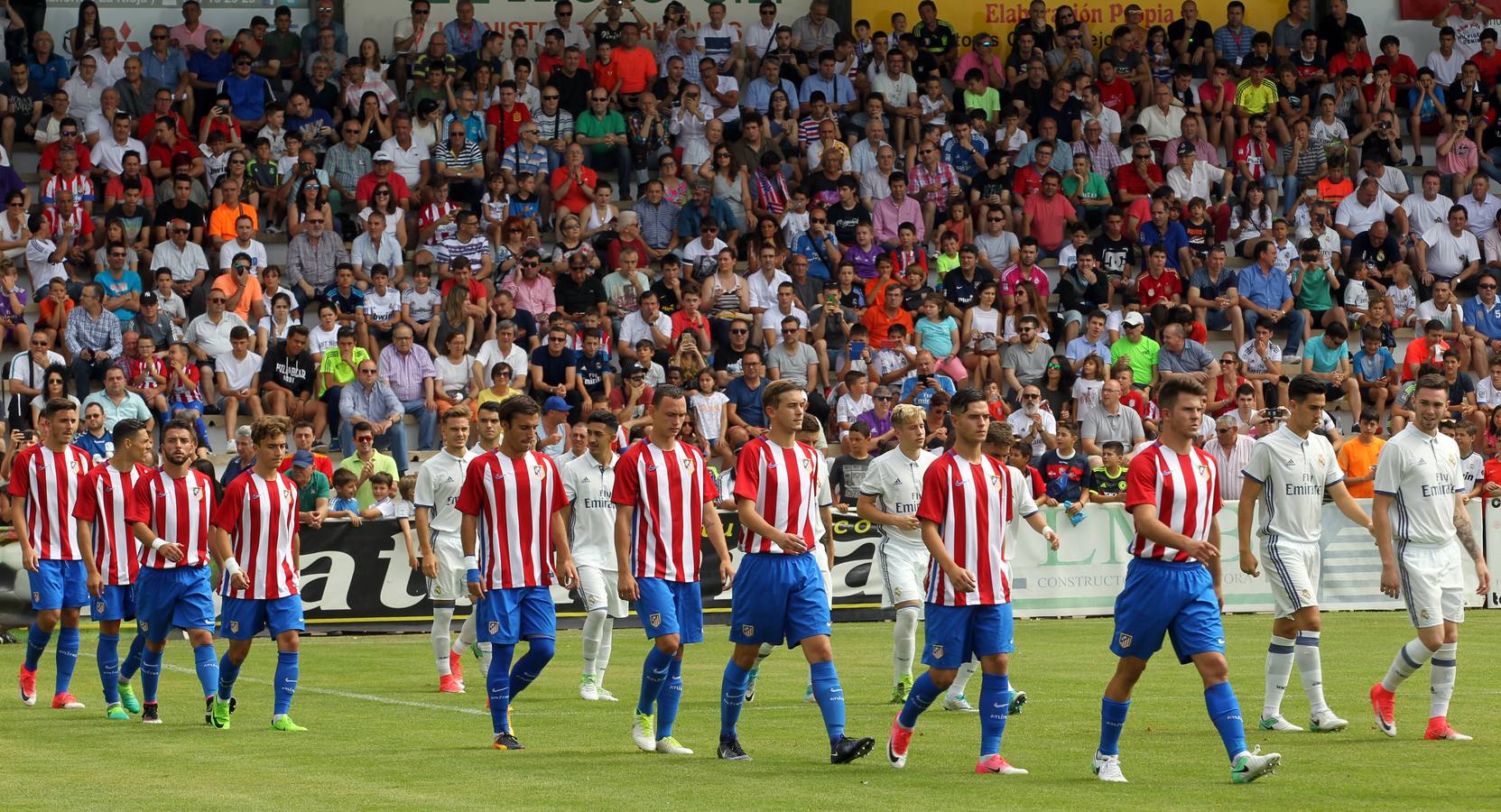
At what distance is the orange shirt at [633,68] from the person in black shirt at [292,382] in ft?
23.8

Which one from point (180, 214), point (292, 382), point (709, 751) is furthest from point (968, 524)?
point (180, 214)

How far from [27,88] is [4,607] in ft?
30.2

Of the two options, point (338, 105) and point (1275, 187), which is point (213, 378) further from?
point (1275, 187)

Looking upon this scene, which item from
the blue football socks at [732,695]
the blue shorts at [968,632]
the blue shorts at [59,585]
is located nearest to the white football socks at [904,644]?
the blue football socks at [732,695]

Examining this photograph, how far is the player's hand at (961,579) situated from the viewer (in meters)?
8.98

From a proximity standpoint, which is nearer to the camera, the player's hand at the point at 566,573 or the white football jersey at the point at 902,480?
the player's hand at the point at 566,573

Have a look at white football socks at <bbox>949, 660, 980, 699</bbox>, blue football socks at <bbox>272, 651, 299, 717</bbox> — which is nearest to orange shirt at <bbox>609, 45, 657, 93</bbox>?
white football socks at <bbox>949, 660, 980, 699</bbox>

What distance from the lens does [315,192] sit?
2381 centimetres

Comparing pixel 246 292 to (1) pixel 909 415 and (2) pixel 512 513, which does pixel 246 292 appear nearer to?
(1) pixel 909 415

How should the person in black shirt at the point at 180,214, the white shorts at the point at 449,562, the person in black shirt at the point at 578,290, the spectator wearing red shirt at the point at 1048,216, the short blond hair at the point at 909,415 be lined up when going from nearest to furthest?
the short blond hair at the point at 909,415 → the white shorts at the point at 449,562 → the person in black shirt at the point at 180,214 → the person in black shirt at the point at 578,290 → the spectator wearing red shirt at the point at 1048,216

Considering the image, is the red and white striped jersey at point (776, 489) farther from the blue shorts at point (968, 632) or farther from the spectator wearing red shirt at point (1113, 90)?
the spectator wearing red shirt at point (1113, 90)

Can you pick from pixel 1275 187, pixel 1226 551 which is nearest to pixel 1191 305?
pixel 1275 187

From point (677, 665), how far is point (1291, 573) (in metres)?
3.77

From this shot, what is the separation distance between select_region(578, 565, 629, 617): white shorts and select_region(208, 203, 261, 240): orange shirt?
10.9 m
